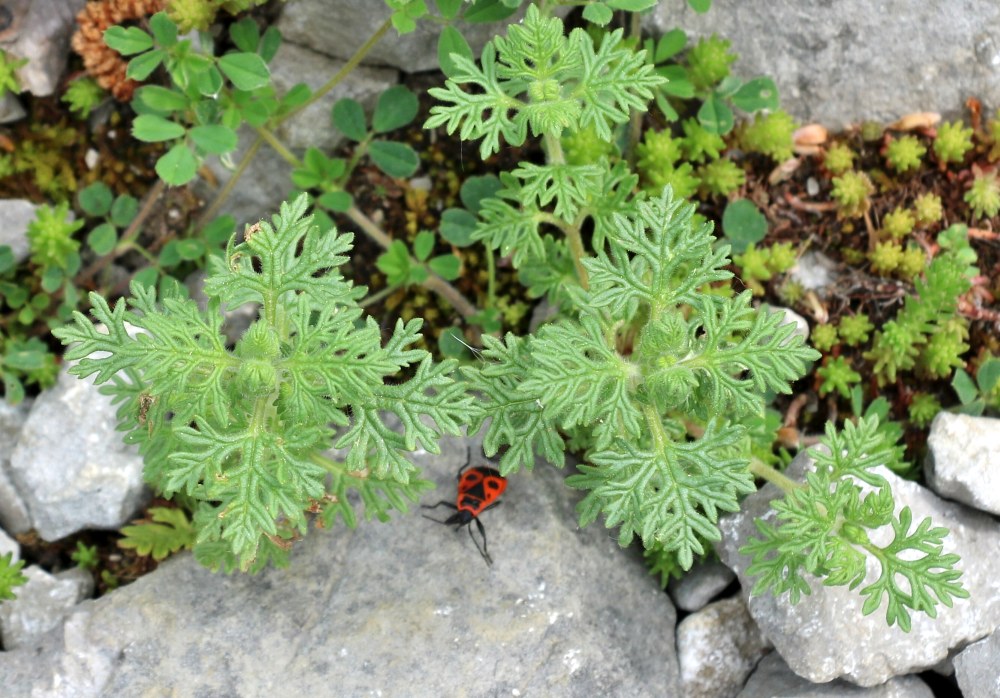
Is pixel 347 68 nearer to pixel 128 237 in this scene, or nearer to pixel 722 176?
pixel 128 237

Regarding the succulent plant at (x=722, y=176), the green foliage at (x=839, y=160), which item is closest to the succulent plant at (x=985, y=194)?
the green foliage at (x=839, y=160)

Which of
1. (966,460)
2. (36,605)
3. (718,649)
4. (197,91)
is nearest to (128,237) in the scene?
(197,91)

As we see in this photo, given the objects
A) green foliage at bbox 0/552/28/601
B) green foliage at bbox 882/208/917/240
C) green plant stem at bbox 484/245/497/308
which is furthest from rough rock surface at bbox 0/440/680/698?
green foliage at bbox 882/208/917/240

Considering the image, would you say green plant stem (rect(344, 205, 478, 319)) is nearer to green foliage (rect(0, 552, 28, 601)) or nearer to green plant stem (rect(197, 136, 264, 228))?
green plant stem (rect(197, 136, 264, 228))

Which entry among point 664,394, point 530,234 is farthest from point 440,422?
point 530,234

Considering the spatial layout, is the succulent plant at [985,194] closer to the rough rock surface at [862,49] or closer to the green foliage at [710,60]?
the rough rock surface at [862,49]
